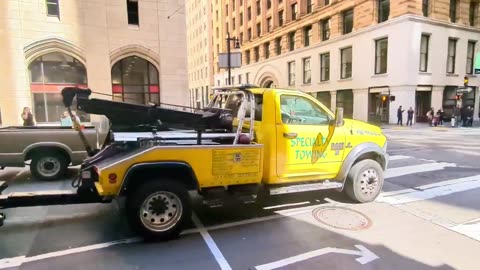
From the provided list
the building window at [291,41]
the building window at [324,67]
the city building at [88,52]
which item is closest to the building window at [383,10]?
the building window at [324,67]

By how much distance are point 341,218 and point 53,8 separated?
17.1 metres

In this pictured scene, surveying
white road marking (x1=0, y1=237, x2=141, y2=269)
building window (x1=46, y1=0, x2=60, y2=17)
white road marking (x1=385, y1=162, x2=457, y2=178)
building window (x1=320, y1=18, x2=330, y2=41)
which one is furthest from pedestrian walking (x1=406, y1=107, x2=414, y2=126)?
white road marking (x1=0, y1=237, x2=141, y2=269)

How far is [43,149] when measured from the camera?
25.8ft

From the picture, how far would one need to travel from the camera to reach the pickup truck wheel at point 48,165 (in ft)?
25.9

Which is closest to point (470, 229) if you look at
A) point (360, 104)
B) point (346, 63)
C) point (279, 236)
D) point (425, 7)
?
point (279, 236)

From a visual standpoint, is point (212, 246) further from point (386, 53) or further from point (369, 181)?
point (386, 53)

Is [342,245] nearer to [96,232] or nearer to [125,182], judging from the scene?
[125,182]

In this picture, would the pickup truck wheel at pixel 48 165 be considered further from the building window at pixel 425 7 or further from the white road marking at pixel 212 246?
the building window at pixel 425 7

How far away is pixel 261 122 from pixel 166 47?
1442 centimetres

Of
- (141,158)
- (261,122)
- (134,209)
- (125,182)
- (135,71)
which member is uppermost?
(135,71)

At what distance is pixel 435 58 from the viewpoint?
26156 millimetres

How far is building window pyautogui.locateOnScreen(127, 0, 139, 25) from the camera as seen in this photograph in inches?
677

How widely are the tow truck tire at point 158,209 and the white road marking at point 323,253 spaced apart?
138 centimetres

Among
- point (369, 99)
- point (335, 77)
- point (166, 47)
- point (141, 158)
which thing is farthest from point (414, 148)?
point (335, 77)
